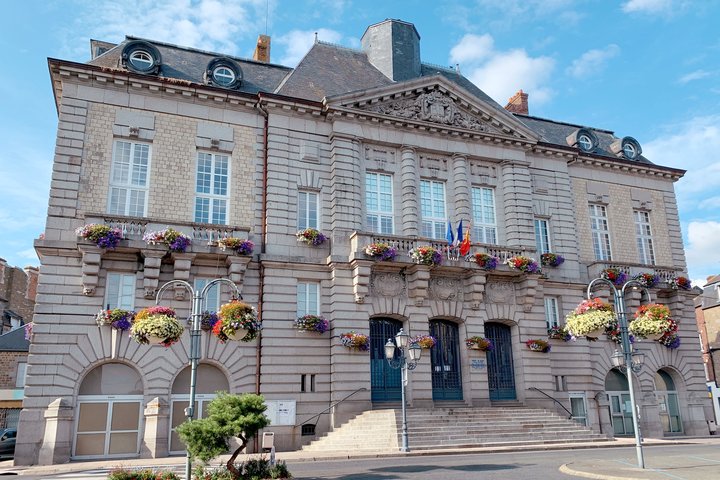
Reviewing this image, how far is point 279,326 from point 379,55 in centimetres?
1686

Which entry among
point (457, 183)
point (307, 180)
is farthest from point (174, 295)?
point (457, 183)

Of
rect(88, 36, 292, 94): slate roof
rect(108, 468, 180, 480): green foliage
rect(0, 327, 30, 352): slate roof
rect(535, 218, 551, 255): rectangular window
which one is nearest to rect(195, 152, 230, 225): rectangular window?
rect(88, 36, 292, 94): slate roof

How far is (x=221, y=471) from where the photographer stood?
13.8 metres

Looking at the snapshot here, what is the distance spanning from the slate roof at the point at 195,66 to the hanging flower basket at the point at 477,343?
49.7ft

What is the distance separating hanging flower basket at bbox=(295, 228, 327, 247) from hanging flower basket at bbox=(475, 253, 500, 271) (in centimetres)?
721

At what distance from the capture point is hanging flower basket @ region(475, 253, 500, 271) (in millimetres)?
27641

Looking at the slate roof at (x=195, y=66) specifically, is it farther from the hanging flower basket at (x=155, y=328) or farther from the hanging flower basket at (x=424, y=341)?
the hanging flower basket at (x=155, y=328)

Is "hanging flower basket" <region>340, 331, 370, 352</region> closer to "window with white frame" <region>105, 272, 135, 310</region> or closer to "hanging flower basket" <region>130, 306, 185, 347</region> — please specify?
"window with white frame" <region>105, 272, 135, 310</region>

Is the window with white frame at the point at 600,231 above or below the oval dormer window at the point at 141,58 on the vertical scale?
below

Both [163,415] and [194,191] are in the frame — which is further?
[194,191]

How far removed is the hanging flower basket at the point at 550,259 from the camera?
102 feet

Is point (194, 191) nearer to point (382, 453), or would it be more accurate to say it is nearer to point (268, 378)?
point (268, 378)

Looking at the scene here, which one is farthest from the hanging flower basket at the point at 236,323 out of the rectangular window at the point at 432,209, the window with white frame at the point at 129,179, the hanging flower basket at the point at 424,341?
the rectangular window at the point at 432,209

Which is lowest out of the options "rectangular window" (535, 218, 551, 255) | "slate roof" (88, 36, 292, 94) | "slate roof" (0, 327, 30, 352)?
"slate roof" (0, 327, 30, 352)
